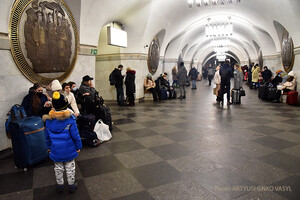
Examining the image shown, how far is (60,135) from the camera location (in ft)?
8.91

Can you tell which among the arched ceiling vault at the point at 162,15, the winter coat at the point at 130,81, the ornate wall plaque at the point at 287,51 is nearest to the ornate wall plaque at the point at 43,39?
the arched ceiling vault at the point at 162,15

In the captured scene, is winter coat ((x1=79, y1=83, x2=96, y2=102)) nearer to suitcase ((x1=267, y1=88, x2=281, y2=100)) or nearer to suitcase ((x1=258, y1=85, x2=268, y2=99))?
suitcase ((x1=267, y1=88, x2=281, y2=100))

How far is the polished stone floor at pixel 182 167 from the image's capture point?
2.74 metres

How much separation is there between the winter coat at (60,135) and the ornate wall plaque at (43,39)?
7.54 ft

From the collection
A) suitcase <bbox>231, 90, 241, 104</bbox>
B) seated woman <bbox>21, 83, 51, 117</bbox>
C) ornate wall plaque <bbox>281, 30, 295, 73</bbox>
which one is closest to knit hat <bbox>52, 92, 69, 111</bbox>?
seated woman <bbox>21, 83, 51, 117</bbox>

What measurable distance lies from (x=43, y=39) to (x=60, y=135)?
305 centimetres

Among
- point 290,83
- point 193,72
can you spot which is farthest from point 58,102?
point 193,72

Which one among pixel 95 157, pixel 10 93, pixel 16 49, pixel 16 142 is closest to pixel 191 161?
pixel 95 157

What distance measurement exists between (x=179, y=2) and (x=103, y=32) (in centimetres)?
375

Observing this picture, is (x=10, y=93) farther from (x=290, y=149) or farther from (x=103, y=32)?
(x=103, y=32)

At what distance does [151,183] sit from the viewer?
2.95 metres

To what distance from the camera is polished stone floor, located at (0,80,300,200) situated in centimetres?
274

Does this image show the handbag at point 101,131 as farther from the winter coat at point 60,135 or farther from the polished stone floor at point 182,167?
the winter coat at point 60,135

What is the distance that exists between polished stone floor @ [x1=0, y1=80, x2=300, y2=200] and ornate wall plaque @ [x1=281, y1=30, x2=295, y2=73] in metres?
5.44
